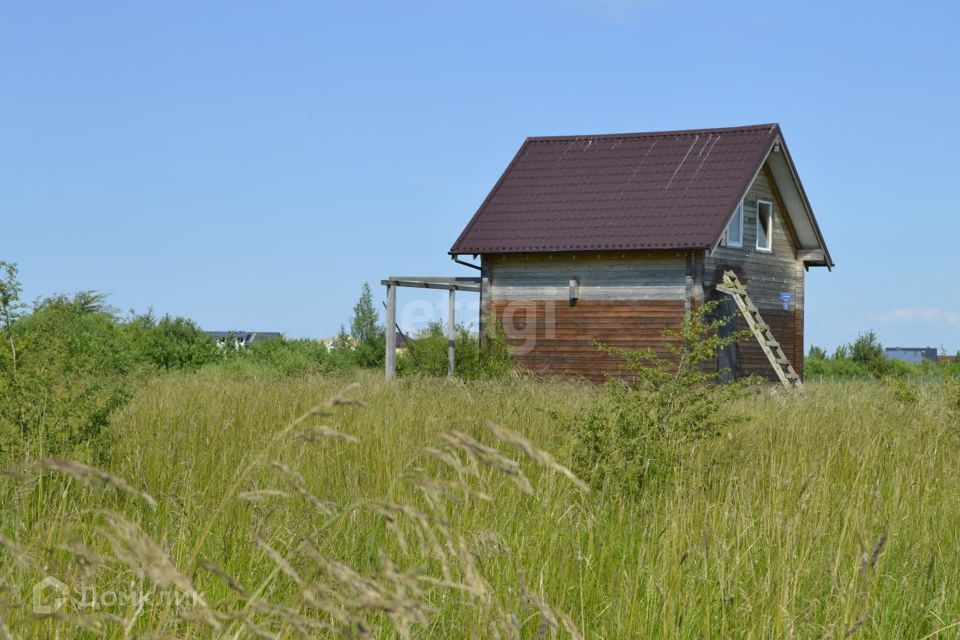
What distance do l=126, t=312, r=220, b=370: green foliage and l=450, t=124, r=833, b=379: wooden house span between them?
234 inches

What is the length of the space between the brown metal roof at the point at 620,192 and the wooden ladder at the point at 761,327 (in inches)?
56.9

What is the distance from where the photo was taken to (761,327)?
21.2 meters

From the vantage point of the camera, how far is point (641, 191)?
2261 cm

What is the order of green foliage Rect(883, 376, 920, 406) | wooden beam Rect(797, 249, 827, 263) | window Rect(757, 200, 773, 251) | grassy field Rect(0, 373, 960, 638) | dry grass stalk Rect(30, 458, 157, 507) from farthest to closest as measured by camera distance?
wooden beam Rect(797, 249, 827, 263)
window Rect(757, 200, 773, 251)
green foliage Rect(883, 376, 920, 406)
grassy field Rect(0, 373, 960, 638)
dry grass stalk Rect(30, 458, 157, 507)

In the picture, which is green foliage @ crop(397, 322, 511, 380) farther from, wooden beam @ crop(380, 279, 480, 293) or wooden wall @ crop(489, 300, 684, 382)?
wooden beam @ crop(380, 279, 480, 293)

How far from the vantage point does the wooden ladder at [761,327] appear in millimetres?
20562

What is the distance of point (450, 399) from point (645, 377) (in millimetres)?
3884

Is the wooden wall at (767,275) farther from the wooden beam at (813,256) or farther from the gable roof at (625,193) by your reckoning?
the gable roof at (625,193)

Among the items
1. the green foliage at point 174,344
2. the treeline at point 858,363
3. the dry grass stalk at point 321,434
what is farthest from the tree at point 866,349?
the dry grass stalk at point 321,434

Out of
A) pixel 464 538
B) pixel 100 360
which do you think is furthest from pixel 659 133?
pixel 464 538

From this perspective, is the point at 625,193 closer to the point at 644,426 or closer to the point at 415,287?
the point at 415,287

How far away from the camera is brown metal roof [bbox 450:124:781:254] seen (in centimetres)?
2148

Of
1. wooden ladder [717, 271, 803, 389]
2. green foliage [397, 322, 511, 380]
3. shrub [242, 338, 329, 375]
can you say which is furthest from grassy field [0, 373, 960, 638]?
shrub [242, 338, 329, 375]

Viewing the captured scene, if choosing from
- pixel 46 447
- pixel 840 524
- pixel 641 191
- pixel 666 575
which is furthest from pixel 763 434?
pixel 641 191
